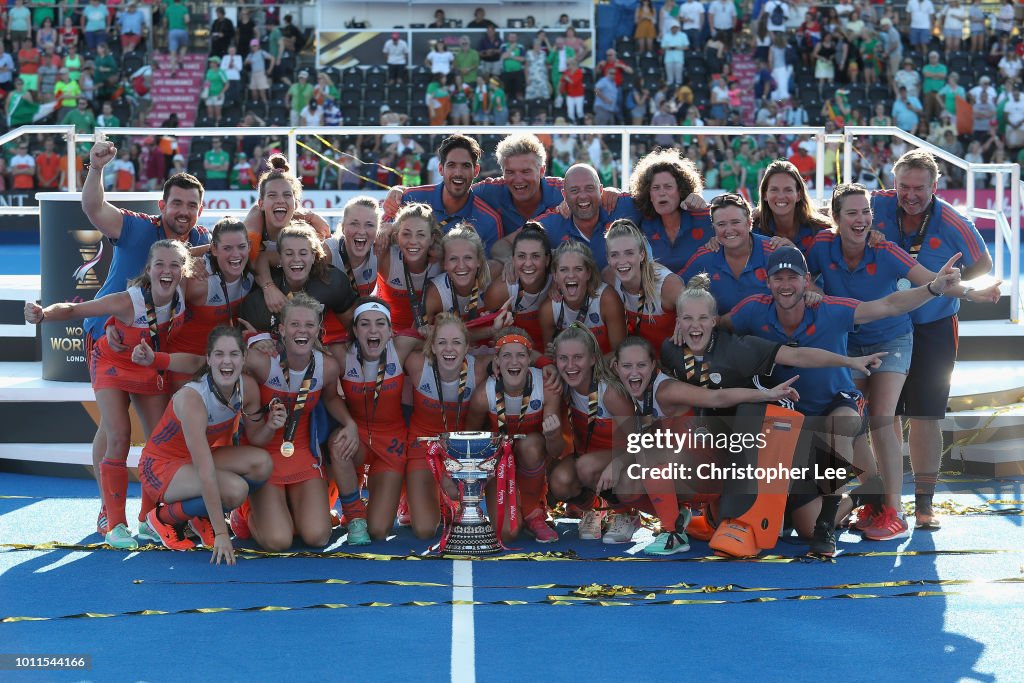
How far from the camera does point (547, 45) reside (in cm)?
2173

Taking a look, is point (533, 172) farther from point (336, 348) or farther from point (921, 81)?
point (921, 81)

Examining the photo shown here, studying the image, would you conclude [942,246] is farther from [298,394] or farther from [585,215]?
[298,394]

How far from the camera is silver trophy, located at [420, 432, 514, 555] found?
566 centimetres

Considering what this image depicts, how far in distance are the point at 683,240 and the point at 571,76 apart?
14401mm

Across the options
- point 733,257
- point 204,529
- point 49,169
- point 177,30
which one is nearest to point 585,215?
point 733,257

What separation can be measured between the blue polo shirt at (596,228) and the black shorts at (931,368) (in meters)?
1.59

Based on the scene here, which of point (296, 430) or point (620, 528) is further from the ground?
point (296, 430)

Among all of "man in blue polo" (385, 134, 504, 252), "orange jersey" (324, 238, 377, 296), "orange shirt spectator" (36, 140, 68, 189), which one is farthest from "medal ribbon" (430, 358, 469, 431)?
"orange shirt spectator" (36, 140, 68, 189)

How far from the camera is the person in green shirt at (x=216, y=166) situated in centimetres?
1712

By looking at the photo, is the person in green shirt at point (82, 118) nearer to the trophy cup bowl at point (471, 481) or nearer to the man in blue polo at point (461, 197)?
the man in blue polo at point (461, 197)

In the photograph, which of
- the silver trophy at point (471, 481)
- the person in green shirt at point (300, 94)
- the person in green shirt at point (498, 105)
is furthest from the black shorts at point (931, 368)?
the person in green shirt at point (300, 94)

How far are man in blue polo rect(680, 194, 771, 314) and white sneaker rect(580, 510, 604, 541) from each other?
1197 millimetres

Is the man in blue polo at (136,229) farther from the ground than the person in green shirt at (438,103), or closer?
closer

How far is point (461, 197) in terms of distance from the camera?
21.9 feet
